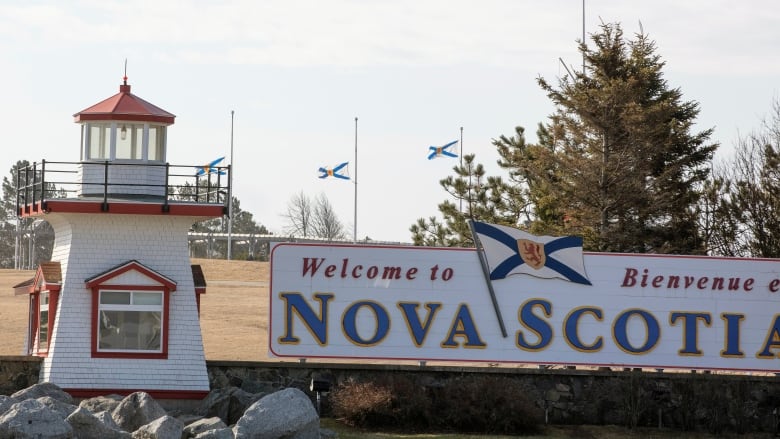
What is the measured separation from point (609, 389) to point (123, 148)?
12.7m

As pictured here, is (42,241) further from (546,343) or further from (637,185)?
(546,343)

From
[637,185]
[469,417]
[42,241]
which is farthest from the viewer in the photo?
[42,241]

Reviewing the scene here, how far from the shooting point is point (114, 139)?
30.4 m

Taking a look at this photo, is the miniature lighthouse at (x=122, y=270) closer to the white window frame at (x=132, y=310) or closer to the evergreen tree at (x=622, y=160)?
the white window frame at (x=132, y=310)

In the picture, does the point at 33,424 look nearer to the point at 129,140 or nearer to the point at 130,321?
the point at 130,321

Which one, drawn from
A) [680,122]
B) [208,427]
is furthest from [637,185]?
[208,427]

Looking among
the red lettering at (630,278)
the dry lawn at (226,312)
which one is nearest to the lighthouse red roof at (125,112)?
the red lettering at (630,278)

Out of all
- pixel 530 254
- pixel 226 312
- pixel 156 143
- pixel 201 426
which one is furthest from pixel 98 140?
pixel 226 312

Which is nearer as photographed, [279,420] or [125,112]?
[279,420]

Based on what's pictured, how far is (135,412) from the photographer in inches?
1032

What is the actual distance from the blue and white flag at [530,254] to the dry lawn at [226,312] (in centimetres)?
1355

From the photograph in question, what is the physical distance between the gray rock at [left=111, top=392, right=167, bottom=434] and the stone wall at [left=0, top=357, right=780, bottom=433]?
4.43 metres

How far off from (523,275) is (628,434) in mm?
4519

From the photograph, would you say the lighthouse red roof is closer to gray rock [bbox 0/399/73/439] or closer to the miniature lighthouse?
the miniature lighthouse
